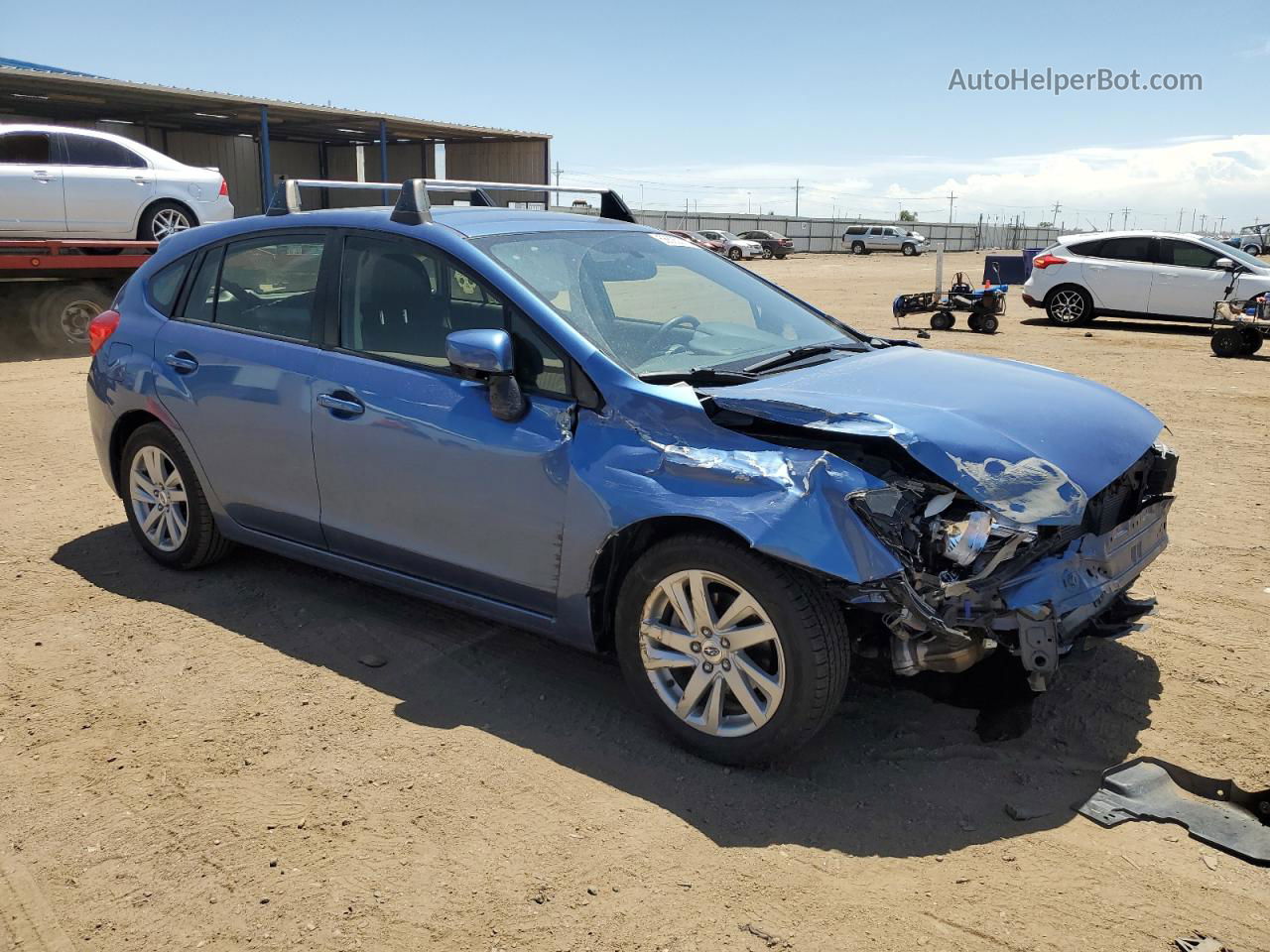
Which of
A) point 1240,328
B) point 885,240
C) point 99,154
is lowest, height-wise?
point 1240,328

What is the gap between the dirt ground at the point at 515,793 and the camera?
2746 millimetres

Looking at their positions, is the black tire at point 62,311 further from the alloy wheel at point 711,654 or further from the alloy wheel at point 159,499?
the alloy wheel at point 711,654

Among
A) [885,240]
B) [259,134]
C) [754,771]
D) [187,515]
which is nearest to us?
[754,771]

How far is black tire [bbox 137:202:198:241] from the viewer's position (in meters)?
14.3

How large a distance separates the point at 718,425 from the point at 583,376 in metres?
0.56

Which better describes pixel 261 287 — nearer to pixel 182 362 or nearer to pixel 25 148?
pixel 182 362

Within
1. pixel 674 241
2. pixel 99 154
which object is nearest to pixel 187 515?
pixel 674 241

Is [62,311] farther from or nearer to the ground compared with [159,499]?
farther from the ground

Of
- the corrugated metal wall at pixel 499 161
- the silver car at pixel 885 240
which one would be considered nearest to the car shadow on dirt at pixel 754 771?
the corrugated metal wall at pixel 499 161

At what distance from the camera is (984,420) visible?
345 centimetres

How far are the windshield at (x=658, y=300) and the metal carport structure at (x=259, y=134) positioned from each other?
78.5 ft

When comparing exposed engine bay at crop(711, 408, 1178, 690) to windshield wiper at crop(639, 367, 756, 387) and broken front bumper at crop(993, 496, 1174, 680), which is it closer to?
broken front bumper at crop(993, 496, 1174, 680)

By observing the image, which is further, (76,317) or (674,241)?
(76,317)

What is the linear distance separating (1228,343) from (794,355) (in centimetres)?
1262
